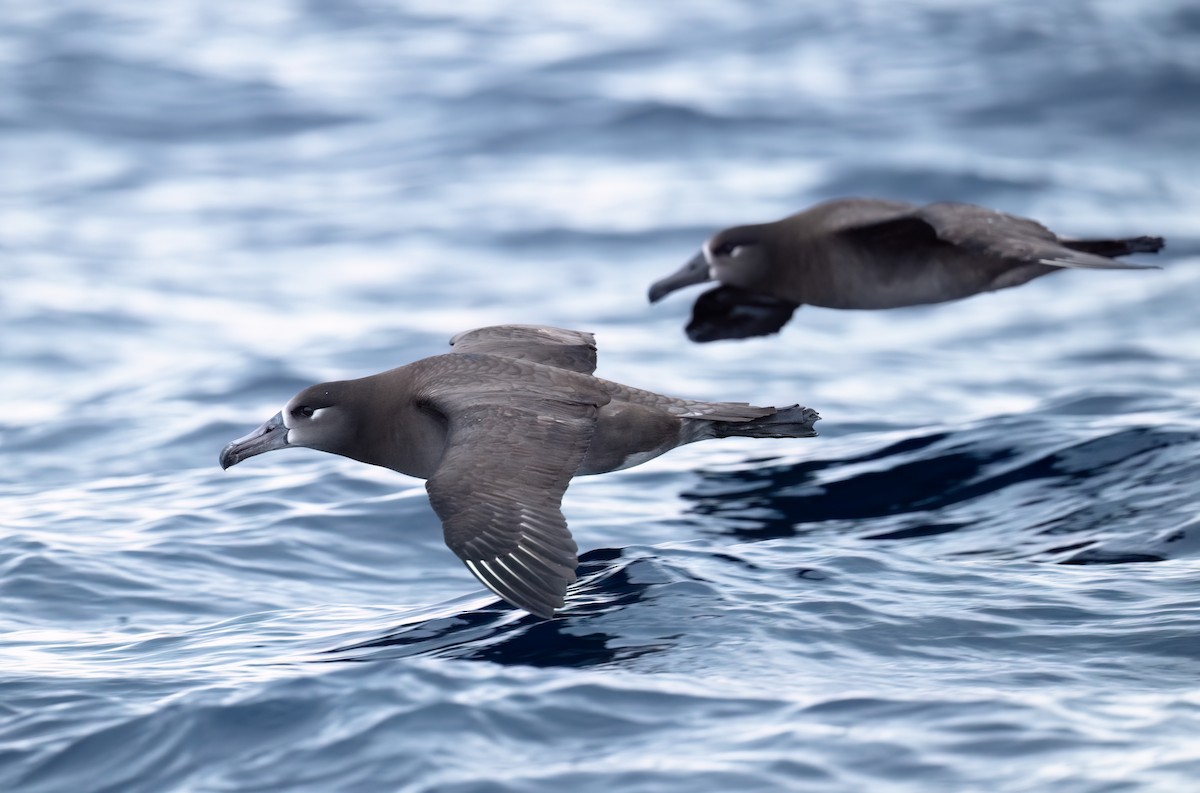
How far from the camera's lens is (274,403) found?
12.6 m

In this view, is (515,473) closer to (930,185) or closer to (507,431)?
(507,431)

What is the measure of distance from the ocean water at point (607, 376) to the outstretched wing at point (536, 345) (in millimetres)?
1010

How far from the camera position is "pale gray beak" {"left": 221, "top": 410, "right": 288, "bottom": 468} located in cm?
860

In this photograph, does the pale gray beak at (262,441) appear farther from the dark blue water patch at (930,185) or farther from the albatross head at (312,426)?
the dark blue water patch at (930,185)

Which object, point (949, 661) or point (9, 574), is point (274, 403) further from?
point (949, 661)

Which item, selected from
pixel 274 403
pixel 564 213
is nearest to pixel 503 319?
pixel 274 403

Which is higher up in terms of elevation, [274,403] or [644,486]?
[274,403]

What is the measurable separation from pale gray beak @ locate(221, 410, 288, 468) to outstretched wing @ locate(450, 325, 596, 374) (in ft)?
3.37

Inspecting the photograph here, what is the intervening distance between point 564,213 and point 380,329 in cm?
415

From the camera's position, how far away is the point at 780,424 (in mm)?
8883

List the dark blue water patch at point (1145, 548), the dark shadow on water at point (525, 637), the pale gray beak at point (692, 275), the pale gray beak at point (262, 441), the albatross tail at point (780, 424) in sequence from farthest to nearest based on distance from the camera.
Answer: the pale gray beak at point (692, 275), the albatross tail at point (780, 424), the pale gray beak at point (262, 441), the dark blue water patch at point (1145, 548), the dark shadow on water at point (525, 637)

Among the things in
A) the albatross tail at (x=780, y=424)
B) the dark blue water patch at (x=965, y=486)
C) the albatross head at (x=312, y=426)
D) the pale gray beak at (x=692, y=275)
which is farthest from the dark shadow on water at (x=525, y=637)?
the pale gray beak at (x=692, y=275)

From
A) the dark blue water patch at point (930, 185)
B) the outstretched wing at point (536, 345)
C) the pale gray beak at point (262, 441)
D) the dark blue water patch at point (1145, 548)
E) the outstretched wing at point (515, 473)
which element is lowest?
the dark blue water patch at point (1145, 548)

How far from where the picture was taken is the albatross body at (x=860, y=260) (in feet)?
35.4
